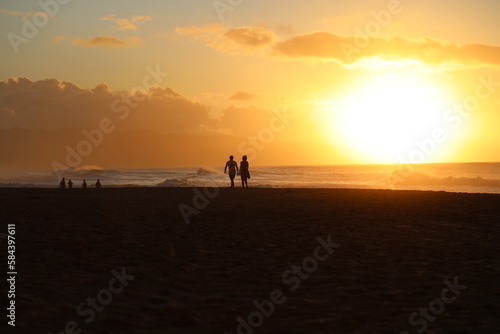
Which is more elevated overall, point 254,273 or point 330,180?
point 330,180

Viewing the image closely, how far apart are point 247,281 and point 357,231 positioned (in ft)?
19.3

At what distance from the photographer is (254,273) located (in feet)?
26.7

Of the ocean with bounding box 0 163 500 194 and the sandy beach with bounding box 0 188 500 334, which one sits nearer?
the sandy beach with bounding box 0 188 500 334

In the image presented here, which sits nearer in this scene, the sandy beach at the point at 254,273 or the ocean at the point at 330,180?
the sandy beach at the point at 254,273

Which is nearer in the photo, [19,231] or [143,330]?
[143,330]

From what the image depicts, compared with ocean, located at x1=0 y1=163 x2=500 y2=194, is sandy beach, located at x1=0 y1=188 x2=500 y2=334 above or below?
below

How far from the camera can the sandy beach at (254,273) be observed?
19.0ft

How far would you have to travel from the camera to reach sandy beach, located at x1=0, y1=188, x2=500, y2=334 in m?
5.80

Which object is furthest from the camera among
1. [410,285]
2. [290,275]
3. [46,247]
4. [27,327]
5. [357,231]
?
[357,231]

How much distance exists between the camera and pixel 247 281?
300 inches

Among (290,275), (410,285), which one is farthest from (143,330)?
(410,285)

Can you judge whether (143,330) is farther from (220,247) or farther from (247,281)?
(220,247)

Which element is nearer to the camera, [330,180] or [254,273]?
[254,273]

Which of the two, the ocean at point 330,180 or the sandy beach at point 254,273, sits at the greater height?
the ocean at point 330,180
